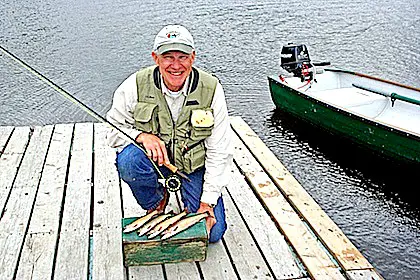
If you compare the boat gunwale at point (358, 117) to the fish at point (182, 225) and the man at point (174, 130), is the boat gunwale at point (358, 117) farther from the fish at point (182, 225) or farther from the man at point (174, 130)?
the fish at point (182, 225)

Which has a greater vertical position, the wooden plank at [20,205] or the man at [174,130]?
the man at [174,130]

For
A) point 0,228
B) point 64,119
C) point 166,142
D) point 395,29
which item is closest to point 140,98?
point 166,142

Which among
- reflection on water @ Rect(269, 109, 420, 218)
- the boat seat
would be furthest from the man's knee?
the boat seat

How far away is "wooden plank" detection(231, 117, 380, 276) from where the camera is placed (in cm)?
284

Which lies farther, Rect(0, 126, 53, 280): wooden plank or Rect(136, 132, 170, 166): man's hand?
Rect(0, 126, 53, 280): wooden plank

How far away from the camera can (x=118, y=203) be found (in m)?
3.31

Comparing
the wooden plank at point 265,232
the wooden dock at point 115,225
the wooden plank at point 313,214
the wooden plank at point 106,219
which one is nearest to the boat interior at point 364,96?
the wooden plank at point 313,214

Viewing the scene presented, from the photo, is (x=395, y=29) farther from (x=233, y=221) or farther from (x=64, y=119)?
(x=233, y=221)

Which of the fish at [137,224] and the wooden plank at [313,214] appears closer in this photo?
the fish at [137,224]

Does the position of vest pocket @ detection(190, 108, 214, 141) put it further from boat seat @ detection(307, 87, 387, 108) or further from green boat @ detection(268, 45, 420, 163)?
boat seat @ detection(307, 87, 387, 108)

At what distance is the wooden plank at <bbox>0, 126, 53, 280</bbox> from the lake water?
8.46 feet

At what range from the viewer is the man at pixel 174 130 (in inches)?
107

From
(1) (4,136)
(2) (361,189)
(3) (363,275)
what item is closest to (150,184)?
(3) (363,275)

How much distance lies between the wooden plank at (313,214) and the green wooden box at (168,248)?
2.31ft
